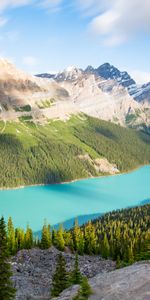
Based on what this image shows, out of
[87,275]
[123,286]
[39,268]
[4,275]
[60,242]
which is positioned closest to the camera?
[123,286]

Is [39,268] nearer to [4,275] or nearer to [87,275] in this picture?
[87,275]

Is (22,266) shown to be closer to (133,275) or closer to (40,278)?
(40,278)

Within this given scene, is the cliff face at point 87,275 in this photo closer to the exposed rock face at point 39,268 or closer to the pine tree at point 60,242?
the exposed rock face at point 39,268

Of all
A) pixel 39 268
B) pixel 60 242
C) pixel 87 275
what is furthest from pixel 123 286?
pixel 60 242

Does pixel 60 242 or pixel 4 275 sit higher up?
pixel 4 275

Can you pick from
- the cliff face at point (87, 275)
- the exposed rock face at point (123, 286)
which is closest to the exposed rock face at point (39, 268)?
the cliff face at point (87, 275)

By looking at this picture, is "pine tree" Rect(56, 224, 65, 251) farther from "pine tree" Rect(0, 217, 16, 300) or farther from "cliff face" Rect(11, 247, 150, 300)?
"pine tree" Rect(0, 217, 16, 300)
